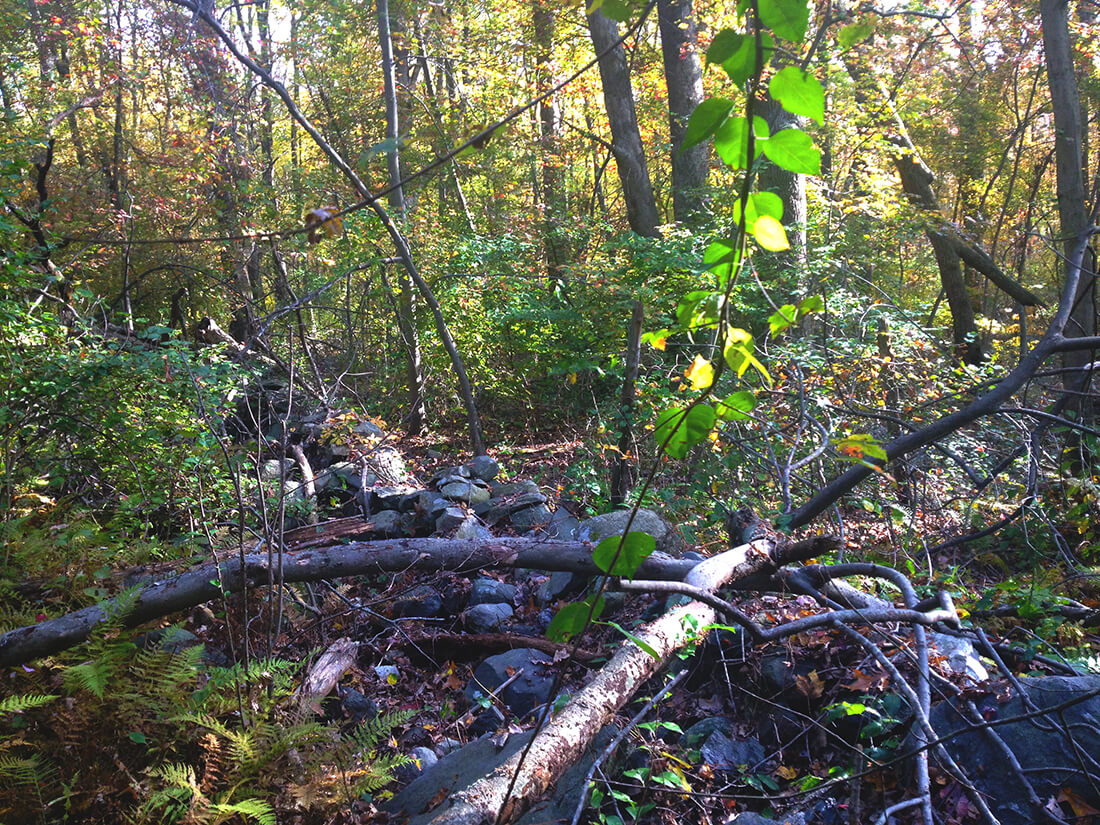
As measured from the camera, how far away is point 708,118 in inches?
30.5

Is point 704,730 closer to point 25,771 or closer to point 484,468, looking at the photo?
point 25,771

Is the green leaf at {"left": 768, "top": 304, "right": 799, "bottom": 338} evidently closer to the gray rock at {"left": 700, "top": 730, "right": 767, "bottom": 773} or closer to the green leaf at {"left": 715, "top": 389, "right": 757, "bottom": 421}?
the green leaf at {"left": 715, "top": 389, "right": 757, "bottom": 421}

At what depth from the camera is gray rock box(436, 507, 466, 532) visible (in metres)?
5.55

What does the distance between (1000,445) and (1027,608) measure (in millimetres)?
2769

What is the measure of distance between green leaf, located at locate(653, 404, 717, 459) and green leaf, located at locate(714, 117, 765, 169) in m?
0.31

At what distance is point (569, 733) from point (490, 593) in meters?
2.74

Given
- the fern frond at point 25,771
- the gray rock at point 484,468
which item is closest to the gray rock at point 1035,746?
the fern frond at point 25,771

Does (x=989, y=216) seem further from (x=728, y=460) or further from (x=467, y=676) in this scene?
(x=467, y=676)

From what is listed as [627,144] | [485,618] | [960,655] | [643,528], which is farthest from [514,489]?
[627,144]

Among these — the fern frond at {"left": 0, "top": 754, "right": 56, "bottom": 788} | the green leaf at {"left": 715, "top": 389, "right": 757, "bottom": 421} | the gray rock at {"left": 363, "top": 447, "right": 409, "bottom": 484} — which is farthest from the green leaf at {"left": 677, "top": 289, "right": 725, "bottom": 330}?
the gray rock at {"left": 363, "top": 447, "right": 409, "bottom": 484}

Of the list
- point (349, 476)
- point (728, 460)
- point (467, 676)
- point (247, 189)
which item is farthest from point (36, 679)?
point (247, 189)

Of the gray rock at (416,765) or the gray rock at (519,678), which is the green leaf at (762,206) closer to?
the gray rock at (416,765)

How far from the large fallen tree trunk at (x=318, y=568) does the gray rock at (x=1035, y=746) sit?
2.95 ft

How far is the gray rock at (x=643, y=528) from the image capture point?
4.30m
